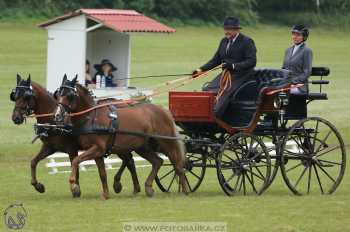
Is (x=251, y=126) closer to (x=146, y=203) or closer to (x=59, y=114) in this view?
(x=146, y=203)

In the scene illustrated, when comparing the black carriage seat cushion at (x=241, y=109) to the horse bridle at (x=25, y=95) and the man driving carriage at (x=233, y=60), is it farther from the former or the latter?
the horse bridle at (x=25, y=95)

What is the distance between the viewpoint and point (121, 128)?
14195 millimetres

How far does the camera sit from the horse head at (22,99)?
13.7 metres

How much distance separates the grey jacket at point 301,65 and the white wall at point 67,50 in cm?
1196

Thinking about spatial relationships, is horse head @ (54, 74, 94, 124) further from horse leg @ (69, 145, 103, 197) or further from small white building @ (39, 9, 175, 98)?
small white building @ (39, 9, 175, 98)

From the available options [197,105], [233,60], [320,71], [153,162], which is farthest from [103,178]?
[320,71]

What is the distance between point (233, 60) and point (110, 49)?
1433 cm

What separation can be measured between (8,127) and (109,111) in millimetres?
12315

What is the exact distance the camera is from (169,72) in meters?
39.9

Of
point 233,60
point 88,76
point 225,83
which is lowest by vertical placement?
point 88,76

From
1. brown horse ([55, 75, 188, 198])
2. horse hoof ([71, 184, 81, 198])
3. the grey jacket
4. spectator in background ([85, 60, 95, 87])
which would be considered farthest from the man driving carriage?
spectator in background ([85, 60, 95, 87])

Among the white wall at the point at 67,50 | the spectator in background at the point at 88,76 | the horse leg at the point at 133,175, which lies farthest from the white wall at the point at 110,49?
the horse leg at the point at 133,175

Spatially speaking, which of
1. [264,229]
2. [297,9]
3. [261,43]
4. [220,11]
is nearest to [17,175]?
[264,229]

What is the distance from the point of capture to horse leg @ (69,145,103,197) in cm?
1360
